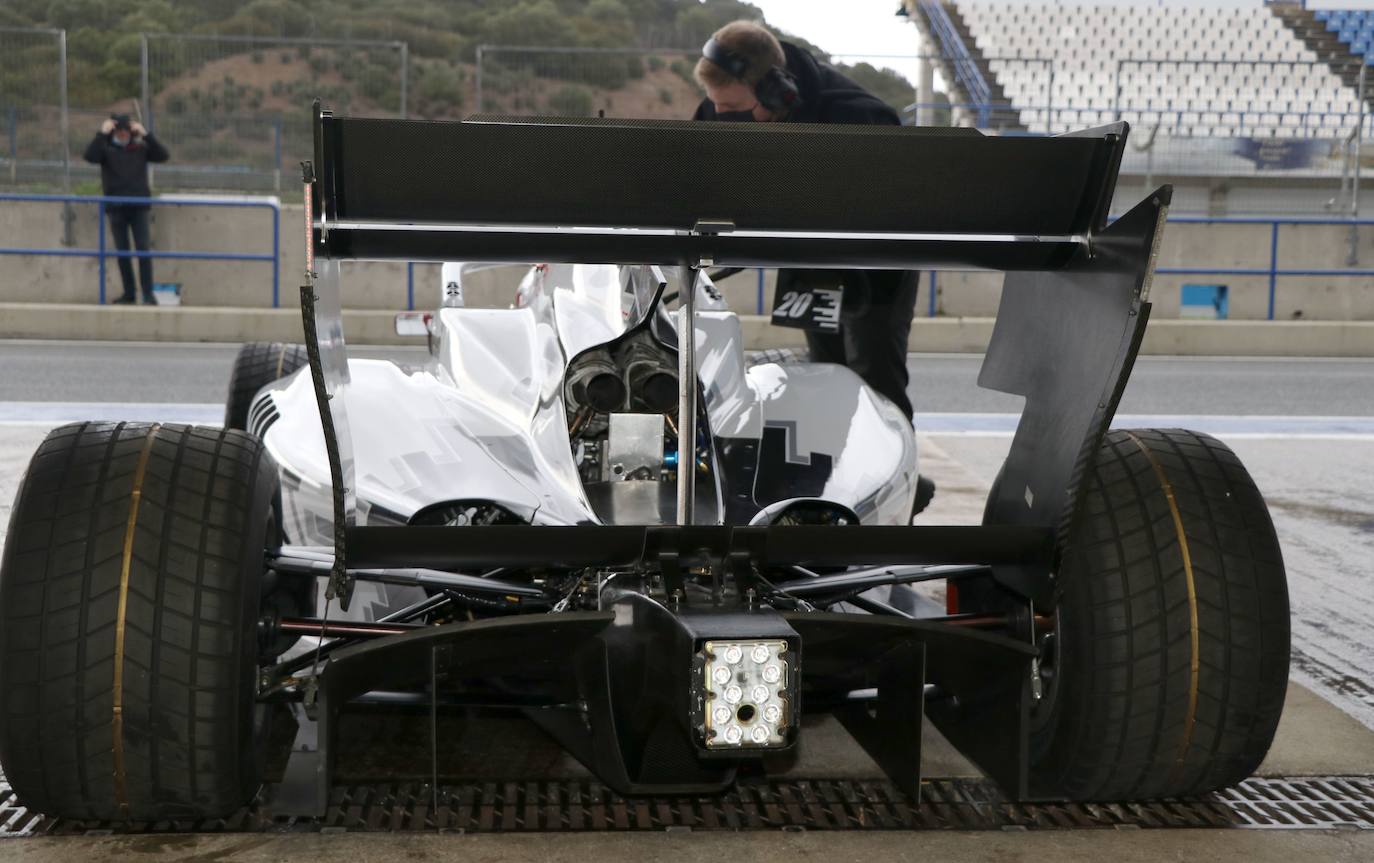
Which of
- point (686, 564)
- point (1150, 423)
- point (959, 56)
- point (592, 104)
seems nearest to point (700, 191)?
point (686, 564)

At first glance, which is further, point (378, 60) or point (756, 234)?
point (378, 60)

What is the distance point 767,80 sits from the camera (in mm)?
5758

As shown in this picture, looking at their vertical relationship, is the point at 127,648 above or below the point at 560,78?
below

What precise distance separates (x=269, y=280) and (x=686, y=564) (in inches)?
599

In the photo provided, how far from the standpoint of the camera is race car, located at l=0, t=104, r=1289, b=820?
8.50 feet

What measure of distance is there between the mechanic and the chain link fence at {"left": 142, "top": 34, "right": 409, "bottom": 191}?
1602 centimetres

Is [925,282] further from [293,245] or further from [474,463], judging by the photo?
[474,463]

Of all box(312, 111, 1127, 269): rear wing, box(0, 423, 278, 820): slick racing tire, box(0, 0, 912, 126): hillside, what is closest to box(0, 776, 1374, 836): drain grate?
box(0, 423, 278, 820): slick racing tire

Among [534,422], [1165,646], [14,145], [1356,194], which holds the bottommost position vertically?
[1165,646]

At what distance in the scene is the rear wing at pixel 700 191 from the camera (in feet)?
8.42

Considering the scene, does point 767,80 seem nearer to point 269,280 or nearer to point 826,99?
point 826,99

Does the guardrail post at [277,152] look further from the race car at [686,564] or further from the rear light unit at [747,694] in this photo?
the rear light unit at [747,694]

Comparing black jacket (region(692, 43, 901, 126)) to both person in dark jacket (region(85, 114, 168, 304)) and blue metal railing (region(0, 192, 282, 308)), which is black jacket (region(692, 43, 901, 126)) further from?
person in dark jacket (region(85, 114, 168, 304))

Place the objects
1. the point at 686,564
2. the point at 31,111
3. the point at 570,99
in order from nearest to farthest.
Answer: the point at 686,564 → the point at 31,111 → the point at 570,99
